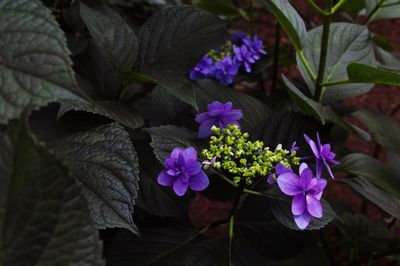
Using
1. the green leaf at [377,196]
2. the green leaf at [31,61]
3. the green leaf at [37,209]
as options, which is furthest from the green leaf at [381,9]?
the green leaf at [37,209]

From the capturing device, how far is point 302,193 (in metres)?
1.03

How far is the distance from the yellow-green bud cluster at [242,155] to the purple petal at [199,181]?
3cm

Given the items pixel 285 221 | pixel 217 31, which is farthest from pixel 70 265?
pixel 217 31

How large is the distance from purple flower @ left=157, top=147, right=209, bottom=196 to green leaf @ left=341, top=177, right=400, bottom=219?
41 cm

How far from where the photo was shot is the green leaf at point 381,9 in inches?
65.8

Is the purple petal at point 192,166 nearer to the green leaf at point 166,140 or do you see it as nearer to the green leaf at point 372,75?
the green leaf at point 166,140

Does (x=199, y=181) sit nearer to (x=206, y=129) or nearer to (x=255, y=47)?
(x=206, y=129)

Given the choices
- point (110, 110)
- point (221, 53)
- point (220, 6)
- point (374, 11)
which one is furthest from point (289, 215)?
point (220, 6)

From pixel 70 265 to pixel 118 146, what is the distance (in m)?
0.48

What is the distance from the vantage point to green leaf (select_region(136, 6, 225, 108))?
1329mm

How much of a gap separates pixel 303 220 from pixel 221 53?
0.78 metres

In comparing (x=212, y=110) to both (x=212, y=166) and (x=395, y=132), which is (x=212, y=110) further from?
(x=395, y=132)

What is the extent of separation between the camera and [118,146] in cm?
104

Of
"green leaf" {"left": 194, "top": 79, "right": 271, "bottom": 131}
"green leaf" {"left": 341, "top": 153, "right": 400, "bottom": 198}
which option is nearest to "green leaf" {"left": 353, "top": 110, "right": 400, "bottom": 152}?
"green leaf" {"left": 341, "top": 153, "right": 400, "bottom": 198}
